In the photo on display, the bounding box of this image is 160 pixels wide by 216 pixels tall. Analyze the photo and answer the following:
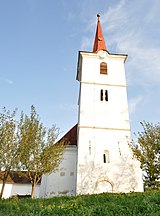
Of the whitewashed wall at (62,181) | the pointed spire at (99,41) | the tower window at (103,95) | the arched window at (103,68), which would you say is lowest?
the whitewashed wall at (62,181)

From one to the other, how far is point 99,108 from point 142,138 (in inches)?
258

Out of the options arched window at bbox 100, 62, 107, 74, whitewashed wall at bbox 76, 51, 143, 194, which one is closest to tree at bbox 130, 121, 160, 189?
whitewashed wall at bbox 76, 51, 143, 194

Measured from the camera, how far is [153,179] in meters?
15.9

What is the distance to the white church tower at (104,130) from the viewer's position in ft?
63.7

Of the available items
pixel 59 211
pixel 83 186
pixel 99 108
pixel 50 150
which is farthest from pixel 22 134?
pixel 59 211

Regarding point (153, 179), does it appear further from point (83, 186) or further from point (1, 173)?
point (1, 173)

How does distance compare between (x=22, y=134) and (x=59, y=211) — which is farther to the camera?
(x=22, y=134)

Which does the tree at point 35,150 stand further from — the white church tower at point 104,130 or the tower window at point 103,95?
the tower window at point 103,95

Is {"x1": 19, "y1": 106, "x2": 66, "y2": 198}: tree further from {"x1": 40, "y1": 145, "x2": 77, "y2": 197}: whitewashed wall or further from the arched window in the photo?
the arched window

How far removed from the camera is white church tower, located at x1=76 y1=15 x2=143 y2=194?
19.4 metres

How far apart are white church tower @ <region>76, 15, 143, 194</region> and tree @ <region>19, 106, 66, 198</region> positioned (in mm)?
3490

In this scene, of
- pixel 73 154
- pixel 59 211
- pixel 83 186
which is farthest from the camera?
pixel 73 154

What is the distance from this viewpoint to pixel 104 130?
2162 cm

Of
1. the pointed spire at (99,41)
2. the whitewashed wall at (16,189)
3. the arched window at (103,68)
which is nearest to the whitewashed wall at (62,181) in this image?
the whitewashed wall at (16,189)
